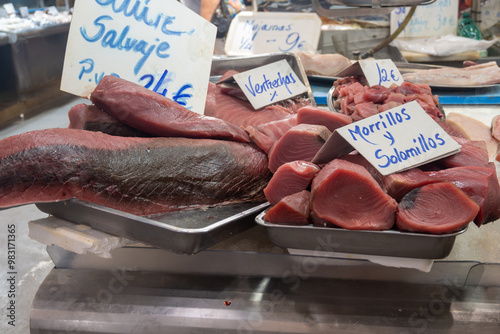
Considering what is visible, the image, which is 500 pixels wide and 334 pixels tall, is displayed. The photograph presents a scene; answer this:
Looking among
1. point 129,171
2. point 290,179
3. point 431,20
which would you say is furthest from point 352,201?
point 431,20

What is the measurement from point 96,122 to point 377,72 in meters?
1.45

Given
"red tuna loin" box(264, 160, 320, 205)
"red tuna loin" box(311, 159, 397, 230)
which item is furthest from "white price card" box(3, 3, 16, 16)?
"red tuna loin" box(311, 159, 397, 230)

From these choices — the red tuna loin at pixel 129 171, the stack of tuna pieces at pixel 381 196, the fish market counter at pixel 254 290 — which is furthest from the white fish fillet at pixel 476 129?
the red tuna loin at pixel 129 171

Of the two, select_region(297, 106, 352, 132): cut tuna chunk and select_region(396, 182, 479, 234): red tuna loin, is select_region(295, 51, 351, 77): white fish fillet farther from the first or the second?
select_region(396, 182, 479, 234): red tuna loin

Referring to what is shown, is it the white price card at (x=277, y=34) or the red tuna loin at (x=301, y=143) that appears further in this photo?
the white price card at (x=277, y=34)

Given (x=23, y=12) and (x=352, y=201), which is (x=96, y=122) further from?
(x=23, y=12)

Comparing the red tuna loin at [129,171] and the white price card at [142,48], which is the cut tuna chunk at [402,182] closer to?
the red tuna loin at [129,171]

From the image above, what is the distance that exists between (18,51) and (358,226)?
17.4 ft

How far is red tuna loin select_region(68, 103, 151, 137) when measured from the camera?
1.38 metres

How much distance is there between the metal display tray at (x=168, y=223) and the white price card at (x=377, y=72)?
1200 millimetres

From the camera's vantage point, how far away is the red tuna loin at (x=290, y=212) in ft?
3.39

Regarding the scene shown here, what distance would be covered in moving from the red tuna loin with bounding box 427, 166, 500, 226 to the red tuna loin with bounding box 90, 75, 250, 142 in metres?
0.67

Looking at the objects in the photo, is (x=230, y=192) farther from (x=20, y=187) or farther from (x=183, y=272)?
(x=20, y=187)

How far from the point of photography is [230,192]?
1350mm
